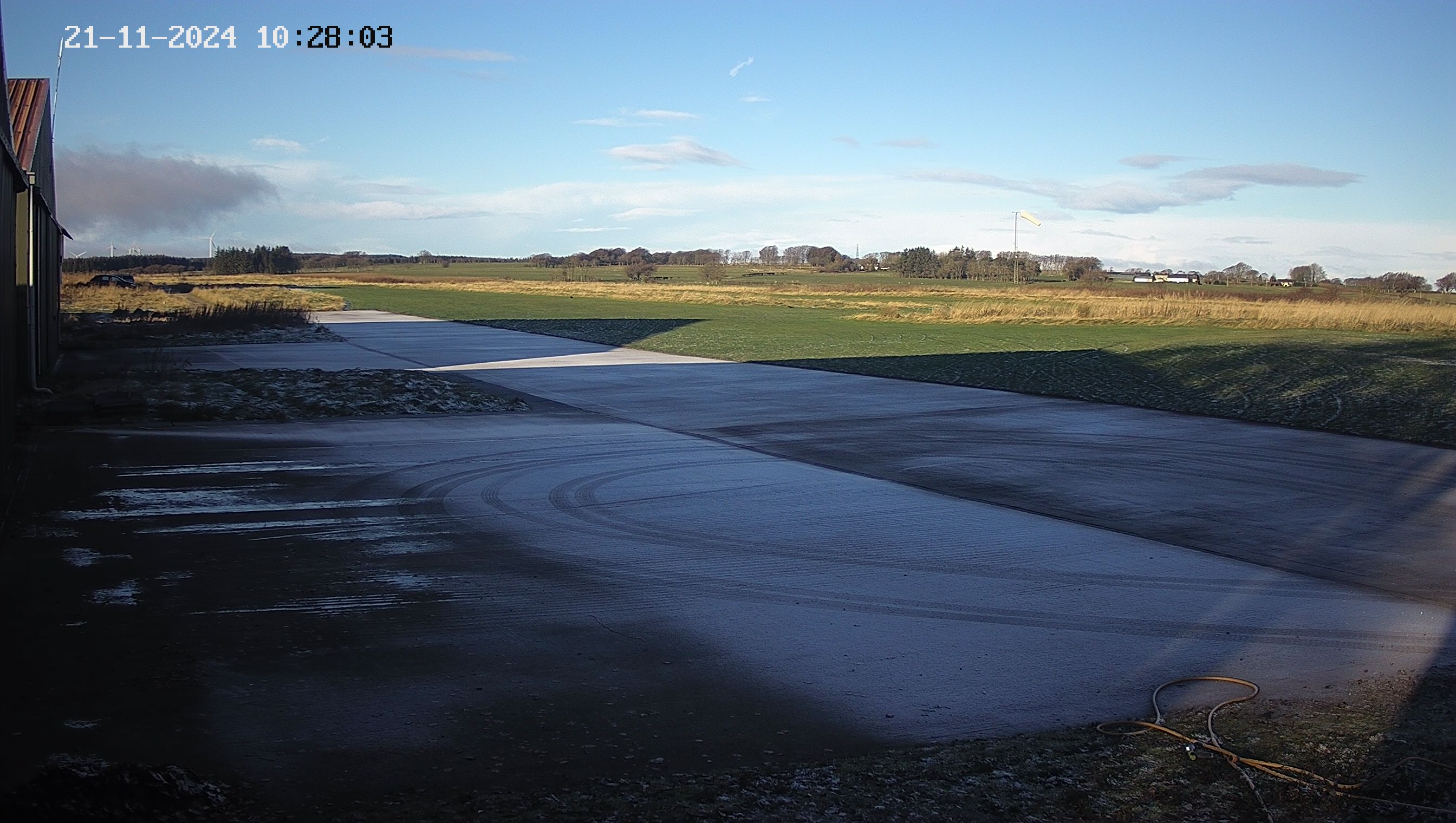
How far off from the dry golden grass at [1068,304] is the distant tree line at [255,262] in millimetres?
29434

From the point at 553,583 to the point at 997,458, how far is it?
654 centimetres

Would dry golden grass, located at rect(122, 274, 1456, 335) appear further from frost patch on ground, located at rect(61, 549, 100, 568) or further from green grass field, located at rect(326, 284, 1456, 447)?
frost patch on ground, located at rect(61, 549, 100, 568)

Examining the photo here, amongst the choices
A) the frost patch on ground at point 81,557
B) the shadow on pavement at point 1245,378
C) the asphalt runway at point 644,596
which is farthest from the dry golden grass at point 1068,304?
the frost patch on ground at point 81,557

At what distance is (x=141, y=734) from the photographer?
4.61m

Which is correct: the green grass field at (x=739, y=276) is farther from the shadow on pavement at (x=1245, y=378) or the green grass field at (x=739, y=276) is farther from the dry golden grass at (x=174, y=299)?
the shadow on pavement at (x=1245, y=378)

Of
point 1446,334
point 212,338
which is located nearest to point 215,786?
point 212,338

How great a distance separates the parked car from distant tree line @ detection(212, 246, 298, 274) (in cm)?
5748

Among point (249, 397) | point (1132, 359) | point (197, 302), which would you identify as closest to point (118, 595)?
point (249, 397)

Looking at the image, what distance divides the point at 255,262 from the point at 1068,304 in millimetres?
118327

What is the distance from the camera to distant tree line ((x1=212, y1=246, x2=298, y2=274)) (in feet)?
462

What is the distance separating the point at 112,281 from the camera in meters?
77.3

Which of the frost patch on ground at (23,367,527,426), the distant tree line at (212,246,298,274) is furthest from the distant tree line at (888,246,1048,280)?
the frost patch on ground at (23,367,527,426)

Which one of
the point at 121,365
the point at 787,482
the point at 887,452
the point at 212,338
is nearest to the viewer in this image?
the point at 787,482

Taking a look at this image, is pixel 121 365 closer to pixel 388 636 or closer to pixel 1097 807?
pixel 388 636
